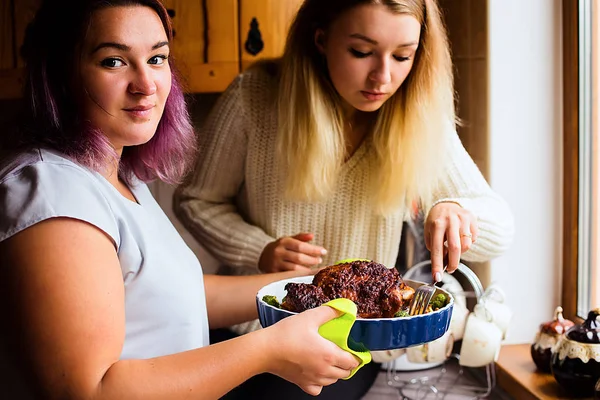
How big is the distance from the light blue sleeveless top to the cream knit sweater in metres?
0.46

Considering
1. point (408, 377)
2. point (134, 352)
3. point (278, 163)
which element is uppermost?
point (278, 163)

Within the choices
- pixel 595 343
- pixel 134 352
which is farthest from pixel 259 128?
pixel 595 343

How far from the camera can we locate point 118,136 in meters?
1.00

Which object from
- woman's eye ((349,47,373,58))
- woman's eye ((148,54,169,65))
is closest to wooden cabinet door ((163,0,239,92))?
woman's eye ((349,47,373,58))

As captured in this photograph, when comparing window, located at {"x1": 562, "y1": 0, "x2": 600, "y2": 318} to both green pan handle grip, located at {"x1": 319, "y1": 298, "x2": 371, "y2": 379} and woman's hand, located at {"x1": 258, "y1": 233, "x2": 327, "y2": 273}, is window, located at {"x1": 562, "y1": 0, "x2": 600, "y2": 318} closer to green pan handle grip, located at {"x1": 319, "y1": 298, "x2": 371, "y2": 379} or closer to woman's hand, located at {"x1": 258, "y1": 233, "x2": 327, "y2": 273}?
woman's hand, located at {"x1": 258, "y1": 233, "x2": 327, "y2": 273}

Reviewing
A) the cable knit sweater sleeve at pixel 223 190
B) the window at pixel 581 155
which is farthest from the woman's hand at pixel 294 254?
the window at pixel 581 155

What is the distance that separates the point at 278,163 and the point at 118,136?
579 mm

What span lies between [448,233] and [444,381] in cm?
71

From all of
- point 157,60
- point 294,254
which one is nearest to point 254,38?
point 294,254

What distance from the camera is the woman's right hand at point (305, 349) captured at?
86cm

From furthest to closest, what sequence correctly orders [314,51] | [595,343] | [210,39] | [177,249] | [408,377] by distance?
[210,39] → [408,377] → [314,51] → [595,343] → [177,249]

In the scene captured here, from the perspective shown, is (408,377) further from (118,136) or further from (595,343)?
(118,136)

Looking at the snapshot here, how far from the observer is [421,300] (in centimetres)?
97

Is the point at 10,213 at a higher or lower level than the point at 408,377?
higher
